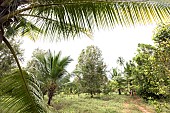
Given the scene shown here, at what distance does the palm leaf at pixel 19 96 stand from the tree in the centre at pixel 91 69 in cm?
1750

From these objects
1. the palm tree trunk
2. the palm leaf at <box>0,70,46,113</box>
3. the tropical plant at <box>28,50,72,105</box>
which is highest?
the tropical plant at <box>28,50,72,105</box>

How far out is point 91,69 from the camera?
21.9 m

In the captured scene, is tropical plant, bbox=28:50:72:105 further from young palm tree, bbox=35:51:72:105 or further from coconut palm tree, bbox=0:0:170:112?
coconut palm tree, bbox=0:0:170:112

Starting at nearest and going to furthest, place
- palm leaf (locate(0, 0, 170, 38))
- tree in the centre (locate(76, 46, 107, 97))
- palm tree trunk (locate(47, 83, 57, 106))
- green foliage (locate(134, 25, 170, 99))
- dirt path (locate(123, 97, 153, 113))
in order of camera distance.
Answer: palm leaf (locate(0, 0, 170, 38)), green foliage (locate(134, 25, 170, 99)), palm tree trunk (locate(47, 83, 57, 106)), dirt path (locate(123, 97, 153, 113)), tree in the centre (locate(76, 46, 107, 97))

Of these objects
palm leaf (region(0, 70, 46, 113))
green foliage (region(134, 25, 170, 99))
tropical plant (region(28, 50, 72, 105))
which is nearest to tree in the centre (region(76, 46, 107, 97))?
tropical plant (region(28, 50, 72, 105))

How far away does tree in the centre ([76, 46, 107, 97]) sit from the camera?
71.3 ft

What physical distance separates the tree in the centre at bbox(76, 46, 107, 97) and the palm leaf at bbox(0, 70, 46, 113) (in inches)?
689

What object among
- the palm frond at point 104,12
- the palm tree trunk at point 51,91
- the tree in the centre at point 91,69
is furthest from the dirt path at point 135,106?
the palm frond at point 104,12

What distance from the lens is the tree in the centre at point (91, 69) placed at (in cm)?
2173

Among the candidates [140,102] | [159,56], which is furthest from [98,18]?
[140,102]

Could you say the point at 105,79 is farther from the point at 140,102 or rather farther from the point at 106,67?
the point at 140,102

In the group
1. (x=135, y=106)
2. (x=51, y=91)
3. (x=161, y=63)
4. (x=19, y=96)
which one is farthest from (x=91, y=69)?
(x=19, y=96)

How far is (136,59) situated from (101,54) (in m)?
4.58

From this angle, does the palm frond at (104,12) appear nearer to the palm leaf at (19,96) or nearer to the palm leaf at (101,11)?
the palm leaf at (101,11)
